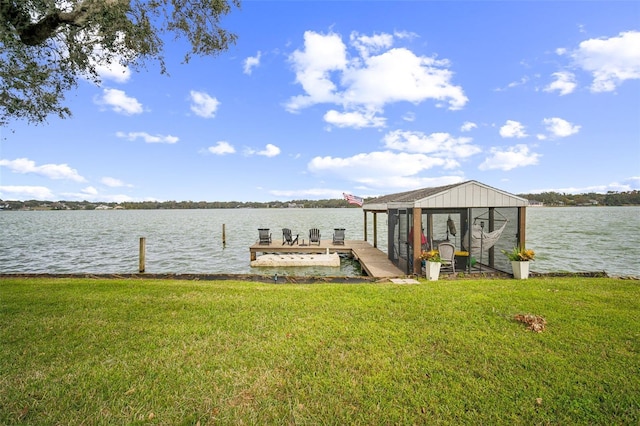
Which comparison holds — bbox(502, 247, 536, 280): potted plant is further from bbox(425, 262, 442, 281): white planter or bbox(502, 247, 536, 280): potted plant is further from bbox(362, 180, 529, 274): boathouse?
bbox(425, 262, 442, 281): white planter

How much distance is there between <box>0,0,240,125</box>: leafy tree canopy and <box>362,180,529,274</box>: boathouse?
694 centimetres

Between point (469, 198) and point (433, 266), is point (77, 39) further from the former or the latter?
point (469, 198)

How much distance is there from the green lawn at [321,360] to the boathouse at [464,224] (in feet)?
11.0

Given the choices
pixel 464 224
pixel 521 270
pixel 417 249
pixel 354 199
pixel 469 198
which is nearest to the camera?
pixel 521 270

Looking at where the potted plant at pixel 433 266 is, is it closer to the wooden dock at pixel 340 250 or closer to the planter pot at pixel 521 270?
the planter pot at pixel 521 270

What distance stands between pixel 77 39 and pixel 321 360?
7.52m

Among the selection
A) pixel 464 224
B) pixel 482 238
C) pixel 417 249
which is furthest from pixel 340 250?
pixel 482 238

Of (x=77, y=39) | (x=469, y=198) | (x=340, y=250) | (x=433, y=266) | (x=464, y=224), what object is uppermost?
(x=77, y=39)

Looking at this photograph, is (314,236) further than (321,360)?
Yes

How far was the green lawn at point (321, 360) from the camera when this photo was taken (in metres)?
2.83

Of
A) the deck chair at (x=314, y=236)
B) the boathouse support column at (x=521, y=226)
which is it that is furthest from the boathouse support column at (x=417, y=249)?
the deck chair at (x=314, y=236)

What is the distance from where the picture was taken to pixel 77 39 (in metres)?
6.27

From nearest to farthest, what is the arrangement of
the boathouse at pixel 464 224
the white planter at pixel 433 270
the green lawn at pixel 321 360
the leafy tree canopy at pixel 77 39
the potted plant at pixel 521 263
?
1. the green lawn at pixel 321 360
2. the leafy tree canopy at pixel 77 39
3. the white planter at pixel 433 270
4. the potted plant at pixel 521 263
5. the boathouse at pixel 464 224

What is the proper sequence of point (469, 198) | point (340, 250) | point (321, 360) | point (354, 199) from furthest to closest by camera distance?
point (340, 250), point (354, 199), point (469, 198), point (321, 360)
